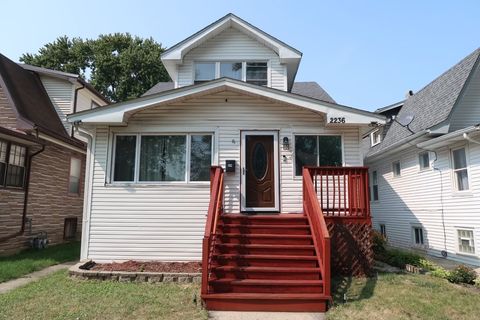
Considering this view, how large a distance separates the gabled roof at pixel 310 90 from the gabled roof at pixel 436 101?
9.76ft

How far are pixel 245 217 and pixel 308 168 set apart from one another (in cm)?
172

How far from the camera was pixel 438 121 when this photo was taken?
1070cm

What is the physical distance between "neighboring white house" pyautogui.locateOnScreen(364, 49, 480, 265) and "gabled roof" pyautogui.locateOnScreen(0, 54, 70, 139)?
10143 mm

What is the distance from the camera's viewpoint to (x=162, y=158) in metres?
8.58

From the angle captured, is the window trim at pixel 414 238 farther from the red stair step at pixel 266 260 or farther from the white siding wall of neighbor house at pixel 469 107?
the red stair step at pixel 266 260

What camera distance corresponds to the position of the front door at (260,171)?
841 centimetres

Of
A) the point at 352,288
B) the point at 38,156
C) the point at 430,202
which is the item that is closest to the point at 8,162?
the point at 38,156

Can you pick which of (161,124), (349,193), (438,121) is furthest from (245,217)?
(438,121)

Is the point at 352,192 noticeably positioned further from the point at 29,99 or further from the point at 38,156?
the point at 29,99

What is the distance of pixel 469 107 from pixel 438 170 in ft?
7.24

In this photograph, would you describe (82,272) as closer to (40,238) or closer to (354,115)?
(40,238)

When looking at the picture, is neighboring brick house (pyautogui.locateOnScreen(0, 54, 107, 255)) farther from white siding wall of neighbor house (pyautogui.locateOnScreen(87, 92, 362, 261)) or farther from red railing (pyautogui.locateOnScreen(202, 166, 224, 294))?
red railing (pyautogui.locateOnScreen(202, 166, 224, 294))

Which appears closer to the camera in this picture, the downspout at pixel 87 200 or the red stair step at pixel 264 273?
the red stair step at pixel 264 273

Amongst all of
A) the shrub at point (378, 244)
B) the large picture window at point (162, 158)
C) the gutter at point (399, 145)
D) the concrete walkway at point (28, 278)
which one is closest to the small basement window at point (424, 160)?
the gutter at point (399, 145)
